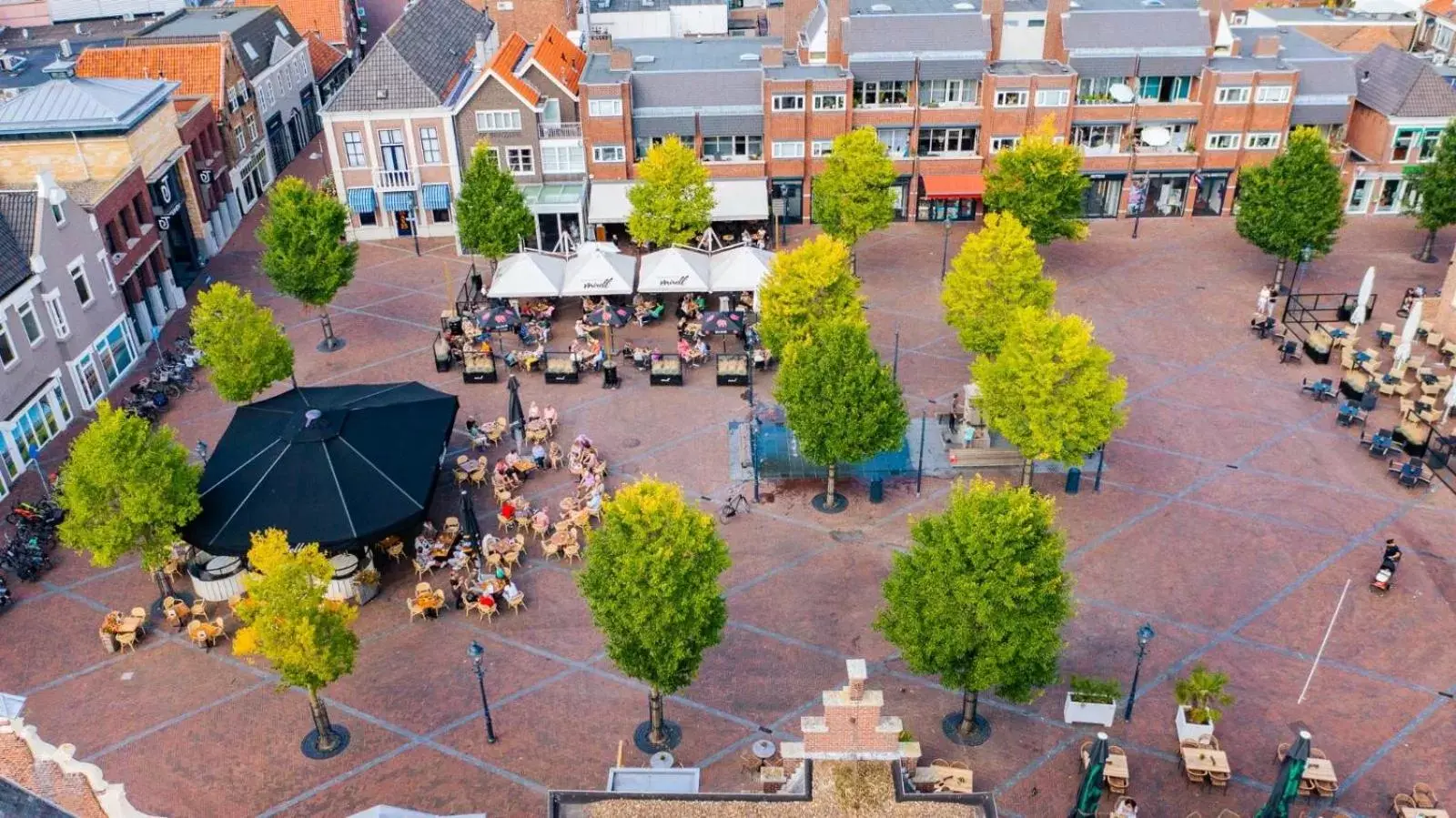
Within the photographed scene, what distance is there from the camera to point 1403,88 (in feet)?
192

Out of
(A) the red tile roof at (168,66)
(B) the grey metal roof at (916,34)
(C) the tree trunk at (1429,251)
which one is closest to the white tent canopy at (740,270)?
(B) the grey metal roof at (916,34)

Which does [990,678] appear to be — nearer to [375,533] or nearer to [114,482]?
[375,533]

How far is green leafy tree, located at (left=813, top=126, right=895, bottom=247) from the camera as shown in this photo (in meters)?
52.7

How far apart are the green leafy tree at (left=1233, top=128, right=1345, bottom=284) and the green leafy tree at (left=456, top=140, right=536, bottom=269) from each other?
114 feet

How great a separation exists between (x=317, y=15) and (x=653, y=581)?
73253 mm

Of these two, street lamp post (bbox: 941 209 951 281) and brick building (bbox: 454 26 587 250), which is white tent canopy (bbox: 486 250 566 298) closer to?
brick building (bbox: 454 26 587 250)

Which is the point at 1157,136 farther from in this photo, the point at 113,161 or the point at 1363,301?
the point at 113,161

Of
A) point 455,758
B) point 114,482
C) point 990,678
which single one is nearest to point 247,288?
point 114,482

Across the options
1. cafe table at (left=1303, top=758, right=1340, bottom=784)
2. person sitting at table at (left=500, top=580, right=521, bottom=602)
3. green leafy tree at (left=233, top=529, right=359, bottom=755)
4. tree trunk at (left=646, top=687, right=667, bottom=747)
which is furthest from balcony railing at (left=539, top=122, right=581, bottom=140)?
cafe table at (left=1303, top=758, right=1340, bottom=784)

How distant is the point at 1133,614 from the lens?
106 ft

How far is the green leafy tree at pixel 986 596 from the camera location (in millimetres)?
25234

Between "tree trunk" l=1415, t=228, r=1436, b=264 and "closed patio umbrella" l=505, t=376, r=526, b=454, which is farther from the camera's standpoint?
"tree trunk" l=1415, t=228, r=1436, b=264

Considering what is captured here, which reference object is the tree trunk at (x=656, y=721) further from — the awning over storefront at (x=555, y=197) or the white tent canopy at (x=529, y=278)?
the awning over storefront at (x=555, y=197)

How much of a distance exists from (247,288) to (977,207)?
38954mm
